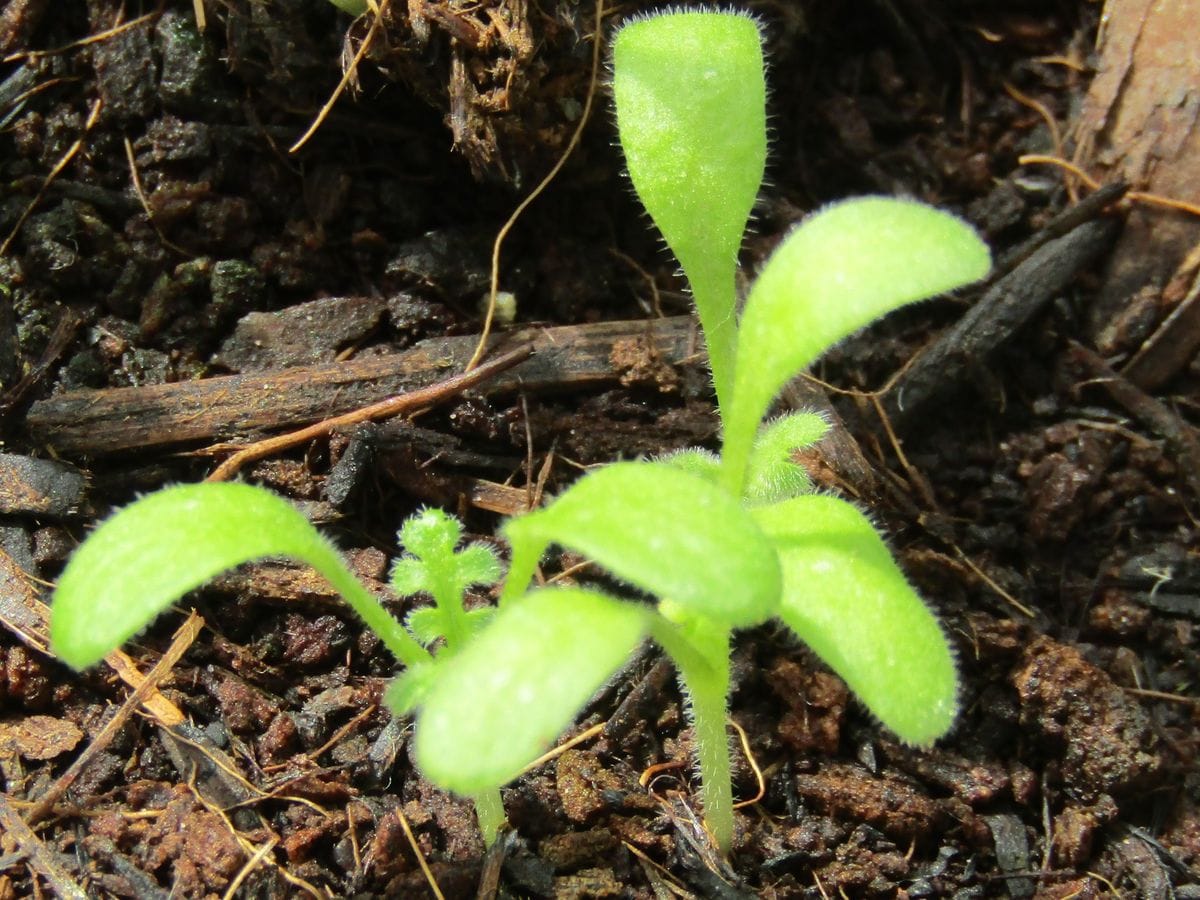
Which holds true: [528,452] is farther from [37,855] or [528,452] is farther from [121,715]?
[37,855]

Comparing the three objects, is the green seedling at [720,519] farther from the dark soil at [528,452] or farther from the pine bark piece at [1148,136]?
the pine bark piece at [1148,136]

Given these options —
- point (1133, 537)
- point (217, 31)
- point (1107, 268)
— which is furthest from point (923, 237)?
point (217, 31)

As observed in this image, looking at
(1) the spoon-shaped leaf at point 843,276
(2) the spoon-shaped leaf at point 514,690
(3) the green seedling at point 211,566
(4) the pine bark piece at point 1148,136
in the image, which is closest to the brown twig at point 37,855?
(3) the green seedling at point 211,566

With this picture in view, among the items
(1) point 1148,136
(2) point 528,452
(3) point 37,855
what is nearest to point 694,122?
(2) point 528,452

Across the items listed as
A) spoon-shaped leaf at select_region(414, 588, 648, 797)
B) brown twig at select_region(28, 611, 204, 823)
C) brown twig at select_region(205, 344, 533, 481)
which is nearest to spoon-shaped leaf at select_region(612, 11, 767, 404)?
brown twig at select_region(205, 344, 533, 481)

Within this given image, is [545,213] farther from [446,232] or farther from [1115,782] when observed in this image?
[1115,782]

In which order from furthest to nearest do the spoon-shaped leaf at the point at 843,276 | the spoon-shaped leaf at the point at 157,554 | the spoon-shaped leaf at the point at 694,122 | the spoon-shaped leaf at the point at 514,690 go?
the spoon-shaped leaf at the point at 694,122 < the spoon-shaped leaf at the point at 843,276 < the spoon-shaped leaf at the point at 157,554 < the spoon-shaped leaf at the point at 514,690

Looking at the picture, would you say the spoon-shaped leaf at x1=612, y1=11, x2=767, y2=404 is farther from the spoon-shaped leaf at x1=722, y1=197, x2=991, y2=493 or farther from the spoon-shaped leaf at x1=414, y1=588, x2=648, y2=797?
the spoon-shaped leaf at x1=414, y1=588, x2=648, y2=797
